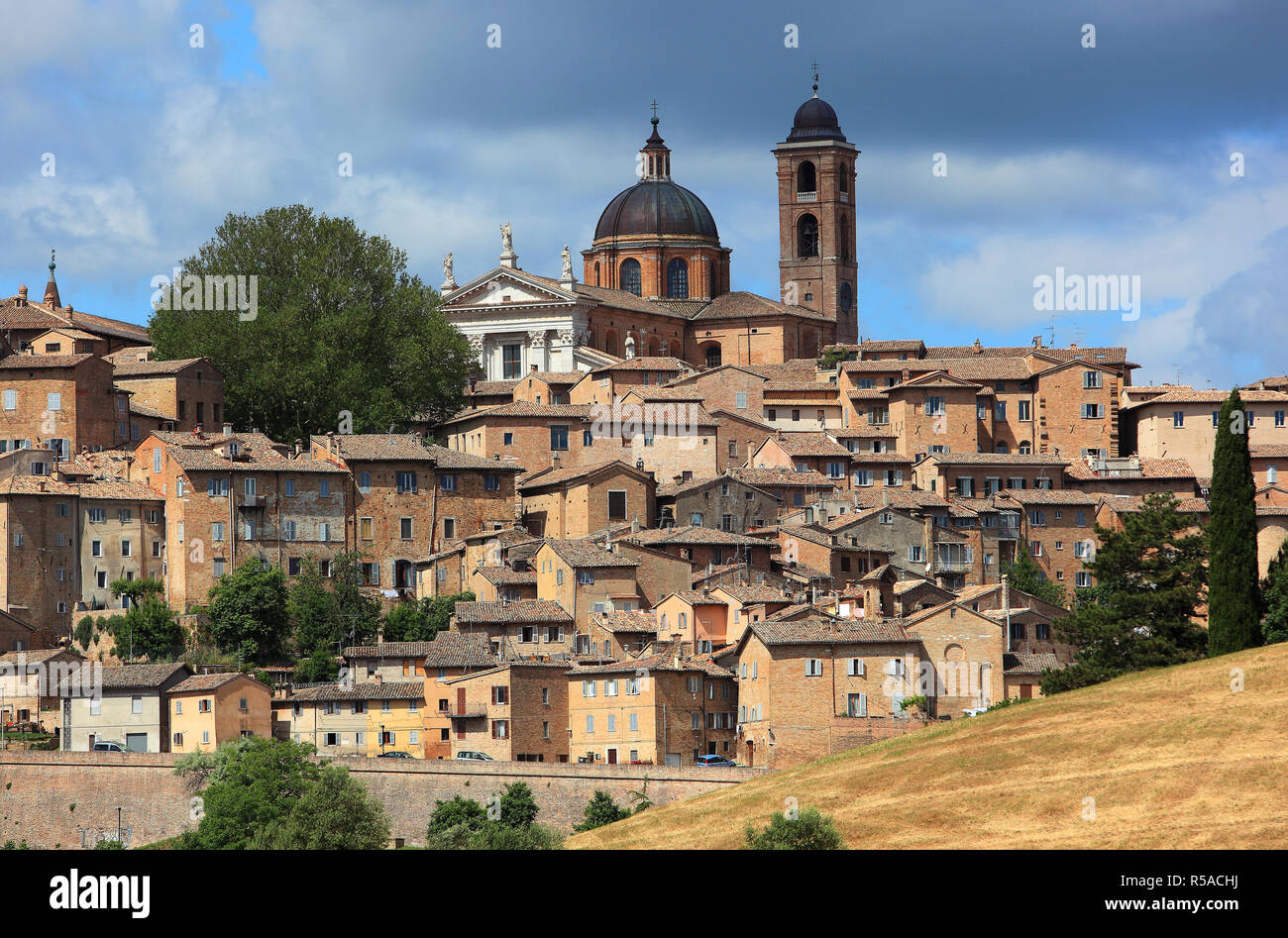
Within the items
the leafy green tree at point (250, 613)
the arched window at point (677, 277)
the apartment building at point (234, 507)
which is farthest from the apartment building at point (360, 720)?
the arched window at point (677, 277)

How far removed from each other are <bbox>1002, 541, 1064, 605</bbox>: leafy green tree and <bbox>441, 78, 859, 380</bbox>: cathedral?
30838 millimetres

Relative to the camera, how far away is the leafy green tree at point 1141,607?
60.9 m

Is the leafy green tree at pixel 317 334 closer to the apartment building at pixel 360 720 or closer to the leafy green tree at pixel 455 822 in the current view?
the apartment building at pixel 360 720

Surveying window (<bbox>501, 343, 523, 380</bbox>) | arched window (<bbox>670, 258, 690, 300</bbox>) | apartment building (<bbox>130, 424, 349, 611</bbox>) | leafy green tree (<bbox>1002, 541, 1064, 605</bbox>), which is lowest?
leafy green tree (<bbox>1002, 541, 1064, 605</bbox>)

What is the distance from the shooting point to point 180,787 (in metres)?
63.5

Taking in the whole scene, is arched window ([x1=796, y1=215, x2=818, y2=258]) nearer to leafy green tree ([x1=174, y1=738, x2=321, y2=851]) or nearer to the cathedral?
the cathedral

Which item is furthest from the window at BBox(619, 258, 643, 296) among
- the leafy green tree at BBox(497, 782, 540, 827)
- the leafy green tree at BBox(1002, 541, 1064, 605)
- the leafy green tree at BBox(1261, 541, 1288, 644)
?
the leafy green tree at BBox(497, 782, 540, 827)

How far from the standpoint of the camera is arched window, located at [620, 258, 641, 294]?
12144 cm

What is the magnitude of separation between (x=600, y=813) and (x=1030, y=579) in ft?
86.9

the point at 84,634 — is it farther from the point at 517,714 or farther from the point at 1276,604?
the point at 1276,604

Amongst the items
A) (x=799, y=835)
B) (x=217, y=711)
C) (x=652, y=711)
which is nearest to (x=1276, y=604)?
(x=652, y=711)

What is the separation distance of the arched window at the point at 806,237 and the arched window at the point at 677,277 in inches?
355
